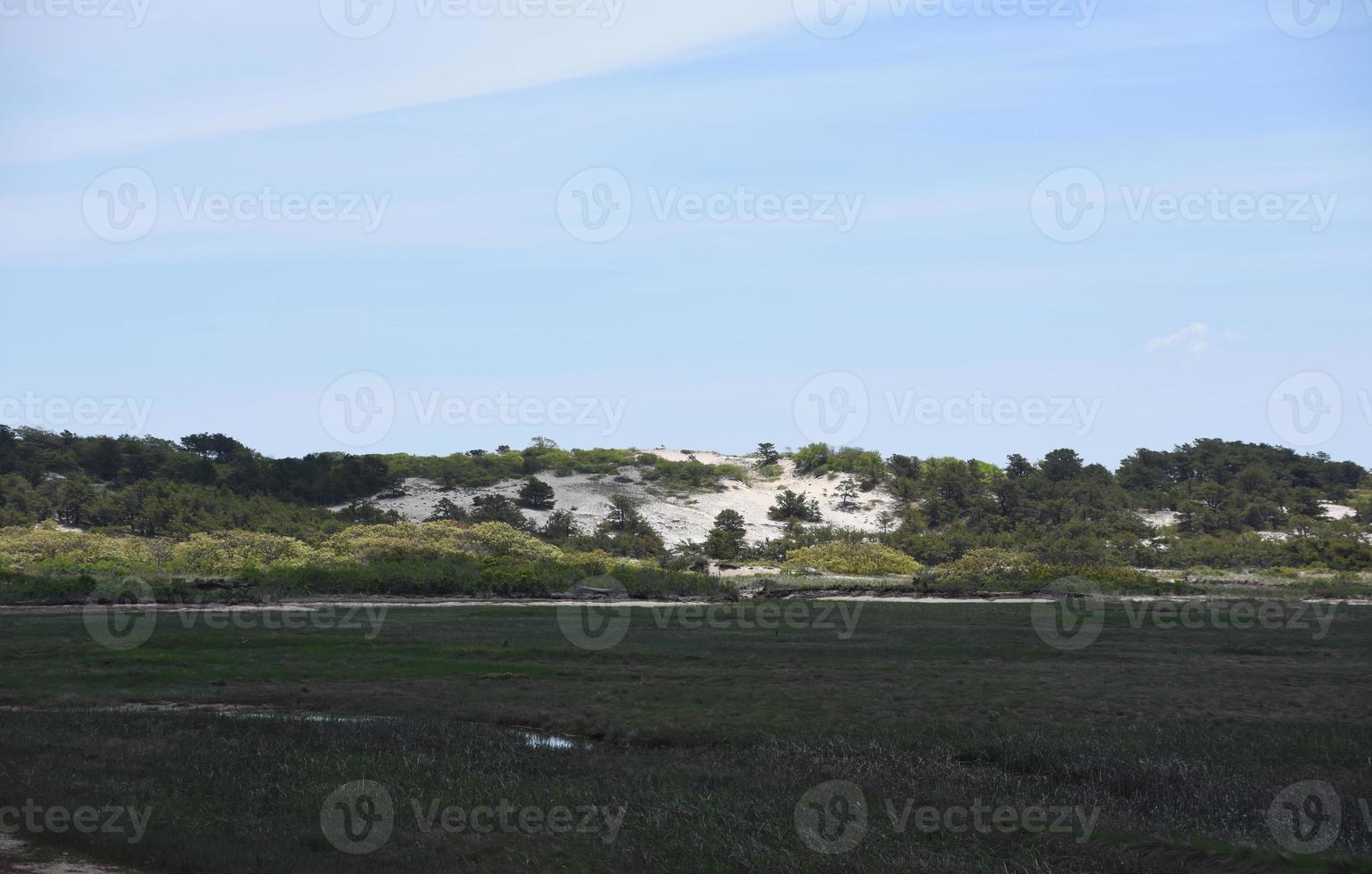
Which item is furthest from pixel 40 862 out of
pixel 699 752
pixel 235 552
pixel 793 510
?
pixel 793 510

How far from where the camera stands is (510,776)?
71.4ft

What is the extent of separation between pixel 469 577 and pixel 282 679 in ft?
145

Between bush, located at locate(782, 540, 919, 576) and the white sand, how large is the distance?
841 inches

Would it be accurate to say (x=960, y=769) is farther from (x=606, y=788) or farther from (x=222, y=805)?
(x=222, y=805)

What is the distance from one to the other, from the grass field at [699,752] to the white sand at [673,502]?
279ft

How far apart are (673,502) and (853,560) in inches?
1838

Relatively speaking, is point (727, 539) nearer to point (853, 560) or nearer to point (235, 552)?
point (853, 560)

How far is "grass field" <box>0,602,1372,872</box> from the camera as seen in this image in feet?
55.3

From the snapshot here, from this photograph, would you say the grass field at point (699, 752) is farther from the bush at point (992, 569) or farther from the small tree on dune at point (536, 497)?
Result: the small tree on dune at point (536, 497)

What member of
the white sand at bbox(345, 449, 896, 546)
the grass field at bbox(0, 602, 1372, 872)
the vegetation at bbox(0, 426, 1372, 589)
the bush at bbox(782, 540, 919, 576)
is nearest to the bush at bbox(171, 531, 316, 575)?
the vegetation at bbox(0, 426, 1372, 589)

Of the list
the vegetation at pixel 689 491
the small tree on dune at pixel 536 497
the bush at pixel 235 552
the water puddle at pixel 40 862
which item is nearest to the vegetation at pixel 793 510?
the vegetation at pixel 689 491

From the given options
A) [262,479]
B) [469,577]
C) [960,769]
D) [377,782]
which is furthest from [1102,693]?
[262,479]

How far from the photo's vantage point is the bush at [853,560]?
99.9 metres

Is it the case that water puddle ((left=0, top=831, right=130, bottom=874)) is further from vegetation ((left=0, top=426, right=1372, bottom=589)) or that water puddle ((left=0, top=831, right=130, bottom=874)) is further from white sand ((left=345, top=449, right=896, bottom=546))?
white sand ((left=345, top=449, right=896, bottom=546))
